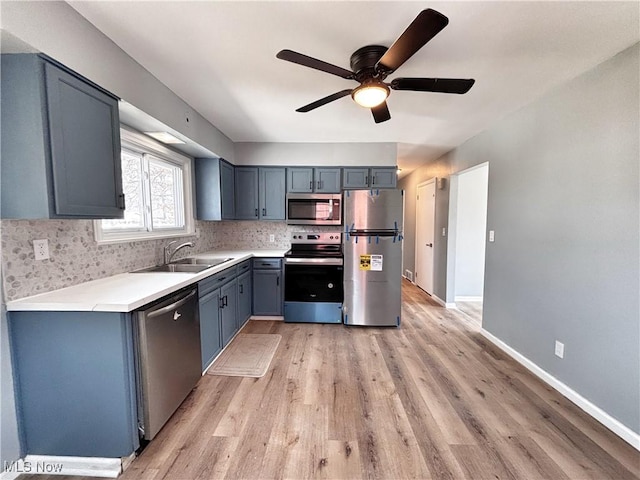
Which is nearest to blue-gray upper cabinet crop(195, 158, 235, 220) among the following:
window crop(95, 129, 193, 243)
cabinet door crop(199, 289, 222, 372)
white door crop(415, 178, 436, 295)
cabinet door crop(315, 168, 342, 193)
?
window crop(95, 129, 193, 243)

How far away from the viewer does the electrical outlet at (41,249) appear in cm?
147

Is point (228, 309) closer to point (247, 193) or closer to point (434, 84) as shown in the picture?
point (247, 193)

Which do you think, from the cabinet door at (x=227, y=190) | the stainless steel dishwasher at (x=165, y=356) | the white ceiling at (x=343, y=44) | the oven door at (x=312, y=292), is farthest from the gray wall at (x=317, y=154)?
the stainless steel dishwasher at (x=165, y=356)

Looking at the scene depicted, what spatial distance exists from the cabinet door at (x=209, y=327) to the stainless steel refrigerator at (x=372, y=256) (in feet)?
5.11

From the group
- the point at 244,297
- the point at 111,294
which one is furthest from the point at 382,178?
the point at 111,294

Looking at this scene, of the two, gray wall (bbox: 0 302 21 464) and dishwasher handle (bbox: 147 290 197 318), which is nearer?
gray wall (bbox: 0 302 21 464)

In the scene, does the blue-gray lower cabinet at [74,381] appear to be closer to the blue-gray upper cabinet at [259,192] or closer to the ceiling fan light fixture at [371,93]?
the ceiling fan light fixture at [371,93]

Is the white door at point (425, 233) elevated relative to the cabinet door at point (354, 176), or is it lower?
lower

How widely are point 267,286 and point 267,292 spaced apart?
0.08 meters

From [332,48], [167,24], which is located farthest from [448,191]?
[167,24]

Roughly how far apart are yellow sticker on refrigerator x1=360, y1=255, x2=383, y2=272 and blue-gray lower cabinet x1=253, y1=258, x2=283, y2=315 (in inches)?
42.1

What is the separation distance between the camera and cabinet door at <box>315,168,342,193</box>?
12.5ft

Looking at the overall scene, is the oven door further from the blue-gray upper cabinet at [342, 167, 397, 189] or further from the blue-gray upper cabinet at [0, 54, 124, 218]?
the blue-gray upper cabinet at [0, 54, 124, 218]

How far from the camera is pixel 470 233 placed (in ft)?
14.8
